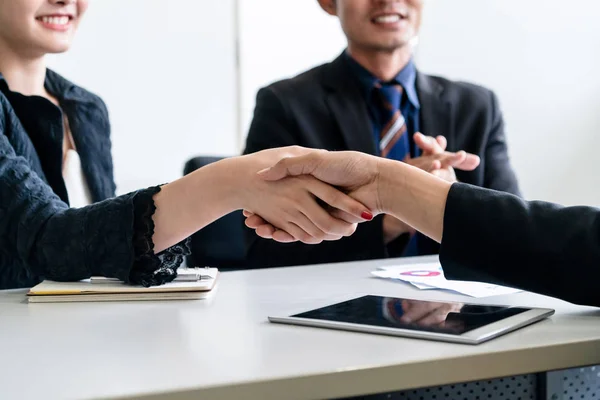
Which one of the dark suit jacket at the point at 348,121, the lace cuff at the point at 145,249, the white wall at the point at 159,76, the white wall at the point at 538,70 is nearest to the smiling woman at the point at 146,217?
the lace cuff at the point at 145,249

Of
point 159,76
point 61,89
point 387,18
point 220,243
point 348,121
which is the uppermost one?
point 387,18

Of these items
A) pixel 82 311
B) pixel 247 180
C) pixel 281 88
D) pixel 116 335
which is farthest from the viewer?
pixel 281 88

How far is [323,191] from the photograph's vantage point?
124 cm

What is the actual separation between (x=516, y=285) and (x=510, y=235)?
70mm

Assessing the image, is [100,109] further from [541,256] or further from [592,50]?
[592,50]

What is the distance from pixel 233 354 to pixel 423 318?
0.26 m

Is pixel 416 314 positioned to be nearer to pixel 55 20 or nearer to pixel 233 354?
pixel 233 354

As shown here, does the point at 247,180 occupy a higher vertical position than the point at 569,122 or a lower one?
higher

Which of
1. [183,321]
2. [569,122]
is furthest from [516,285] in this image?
[569,122]

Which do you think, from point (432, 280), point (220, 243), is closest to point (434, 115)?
point (220, 243)

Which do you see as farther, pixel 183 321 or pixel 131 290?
pixel 131 290

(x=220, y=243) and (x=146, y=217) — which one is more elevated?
(x=146, y=217)

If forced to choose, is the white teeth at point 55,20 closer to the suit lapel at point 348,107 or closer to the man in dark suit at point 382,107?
the man in dark suit at point 382,107

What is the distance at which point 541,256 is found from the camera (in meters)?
0.99
